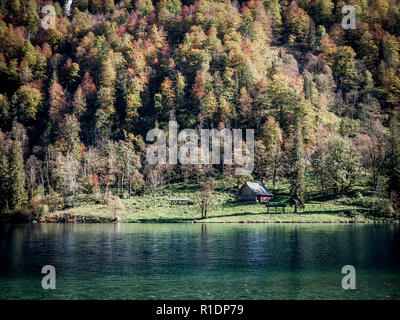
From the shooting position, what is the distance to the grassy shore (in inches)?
3253

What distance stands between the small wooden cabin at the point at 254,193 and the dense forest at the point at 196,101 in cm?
880

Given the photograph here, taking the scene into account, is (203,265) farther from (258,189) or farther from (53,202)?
(53,202)

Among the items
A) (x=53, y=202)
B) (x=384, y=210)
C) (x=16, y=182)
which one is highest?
(x=16, y=182)

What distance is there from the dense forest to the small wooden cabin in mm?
8803

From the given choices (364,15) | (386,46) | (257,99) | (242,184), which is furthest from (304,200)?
(364,15)

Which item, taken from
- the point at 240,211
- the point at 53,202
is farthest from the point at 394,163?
the point at 53,202

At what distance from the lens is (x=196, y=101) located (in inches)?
5650

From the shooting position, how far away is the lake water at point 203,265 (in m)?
27.9

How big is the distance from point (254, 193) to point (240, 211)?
7943 mm

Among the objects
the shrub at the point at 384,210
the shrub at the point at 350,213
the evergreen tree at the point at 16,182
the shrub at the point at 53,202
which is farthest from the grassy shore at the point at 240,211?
the evergreen tree at the point at 16,182

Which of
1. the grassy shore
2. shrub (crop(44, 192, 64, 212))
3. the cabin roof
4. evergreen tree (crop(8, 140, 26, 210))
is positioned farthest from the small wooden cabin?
evergreen tree (crop(8, 140, 26, 210))

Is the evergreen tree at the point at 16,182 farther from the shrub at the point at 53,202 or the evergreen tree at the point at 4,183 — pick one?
the shrub at the point at 53,202

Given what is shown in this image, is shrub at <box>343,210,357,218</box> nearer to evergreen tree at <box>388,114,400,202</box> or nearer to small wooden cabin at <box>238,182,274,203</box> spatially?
evergreen tree at <box>388,114,400,202</box>
